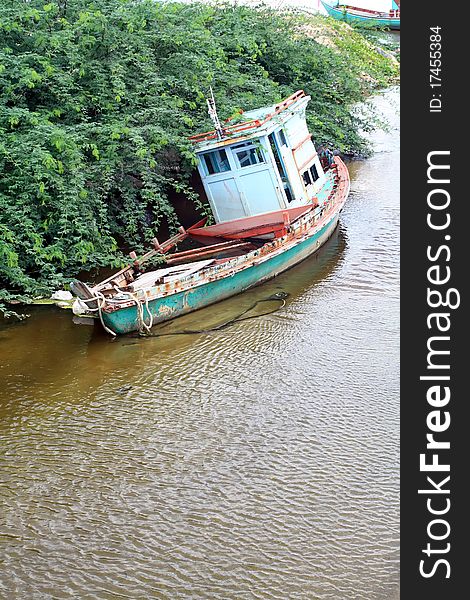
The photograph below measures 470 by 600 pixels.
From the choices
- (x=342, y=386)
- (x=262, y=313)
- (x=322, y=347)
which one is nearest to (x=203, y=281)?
(x=262, y=313)

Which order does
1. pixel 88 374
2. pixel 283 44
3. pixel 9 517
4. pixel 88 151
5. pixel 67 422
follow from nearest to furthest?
pixel 9 517 < pixel 67 422 < pixel 88 374 < pixel 88 151 < pixel 283 44

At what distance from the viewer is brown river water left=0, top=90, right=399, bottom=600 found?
6332 mm

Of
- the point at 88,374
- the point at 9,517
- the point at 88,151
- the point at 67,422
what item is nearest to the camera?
the point at 9,517

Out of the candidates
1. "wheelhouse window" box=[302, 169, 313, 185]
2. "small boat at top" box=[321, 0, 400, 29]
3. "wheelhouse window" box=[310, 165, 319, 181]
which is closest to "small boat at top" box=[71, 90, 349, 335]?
"wheelhouse window" box=[302, 169, 313, 185]

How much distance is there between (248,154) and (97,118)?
341 centimetres

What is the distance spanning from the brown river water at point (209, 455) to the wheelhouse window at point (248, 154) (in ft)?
9.33

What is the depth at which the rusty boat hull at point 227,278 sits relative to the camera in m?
11.0

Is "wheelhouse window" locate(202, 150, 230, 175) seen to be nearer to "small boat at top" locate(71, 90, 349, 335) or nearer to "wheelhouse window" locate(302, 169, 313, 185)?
"small boat at top" locate(71, 90, 349, 335)

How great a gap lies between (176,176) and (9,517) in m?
9.65

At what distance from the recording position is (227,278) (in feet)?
40.4

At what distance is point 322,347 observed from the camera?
34.7 ft

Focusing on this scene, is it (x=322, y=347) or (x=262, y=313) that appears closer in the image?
(x=322, y=347)

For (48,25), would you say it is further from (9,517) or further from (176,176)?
(9,517)

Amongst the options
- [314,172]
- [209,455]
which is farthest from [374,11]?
[209,455]
